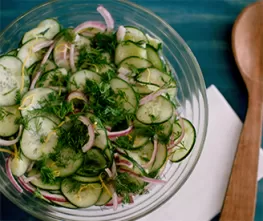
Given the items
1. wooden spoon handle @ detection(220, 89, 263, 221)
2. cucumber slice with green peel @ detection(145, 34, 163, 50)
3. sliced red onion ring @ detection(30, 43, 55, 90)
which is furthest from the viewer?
wooden spoon handle @ detection(220, 89, 263, 221)

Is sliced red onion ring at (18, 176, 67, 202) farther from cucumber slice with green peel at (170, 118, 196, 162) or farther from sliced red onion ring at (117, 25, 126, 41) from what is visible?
sliced red onion ring at (117, 25, 126, 41)

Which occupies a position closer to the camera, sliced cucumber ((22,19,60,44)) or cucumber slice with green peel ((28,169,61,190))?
cucumber slice with green peel ((28,169,61,190))

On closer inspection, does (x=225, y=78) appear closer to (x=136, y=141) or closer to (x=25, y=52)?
(x=136, y=141)

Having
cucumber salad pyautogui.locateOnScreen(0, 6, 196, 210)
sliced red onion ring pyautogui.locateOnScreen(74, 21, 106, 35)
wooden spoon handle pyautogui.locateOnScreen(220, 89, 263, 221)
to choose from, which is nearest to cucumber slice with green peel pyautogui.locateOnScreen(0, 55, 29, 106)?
cucumber salad pyautogui.locateOnScreen(0, 6, 196, 210)

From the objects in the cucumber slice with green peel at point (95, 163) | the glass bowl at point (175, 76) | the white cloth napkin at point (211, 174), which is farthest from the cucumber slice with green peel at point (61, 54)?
the white cloth napkin at point (211, 174)

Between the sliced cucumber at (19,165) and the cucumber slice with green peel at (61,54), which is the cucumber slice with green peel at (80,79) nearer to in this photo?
the cucumber slice with green peel at (61,54)

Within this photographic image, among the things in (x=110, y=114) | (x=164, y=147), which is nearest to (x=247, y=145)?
(x=164, y=147)
